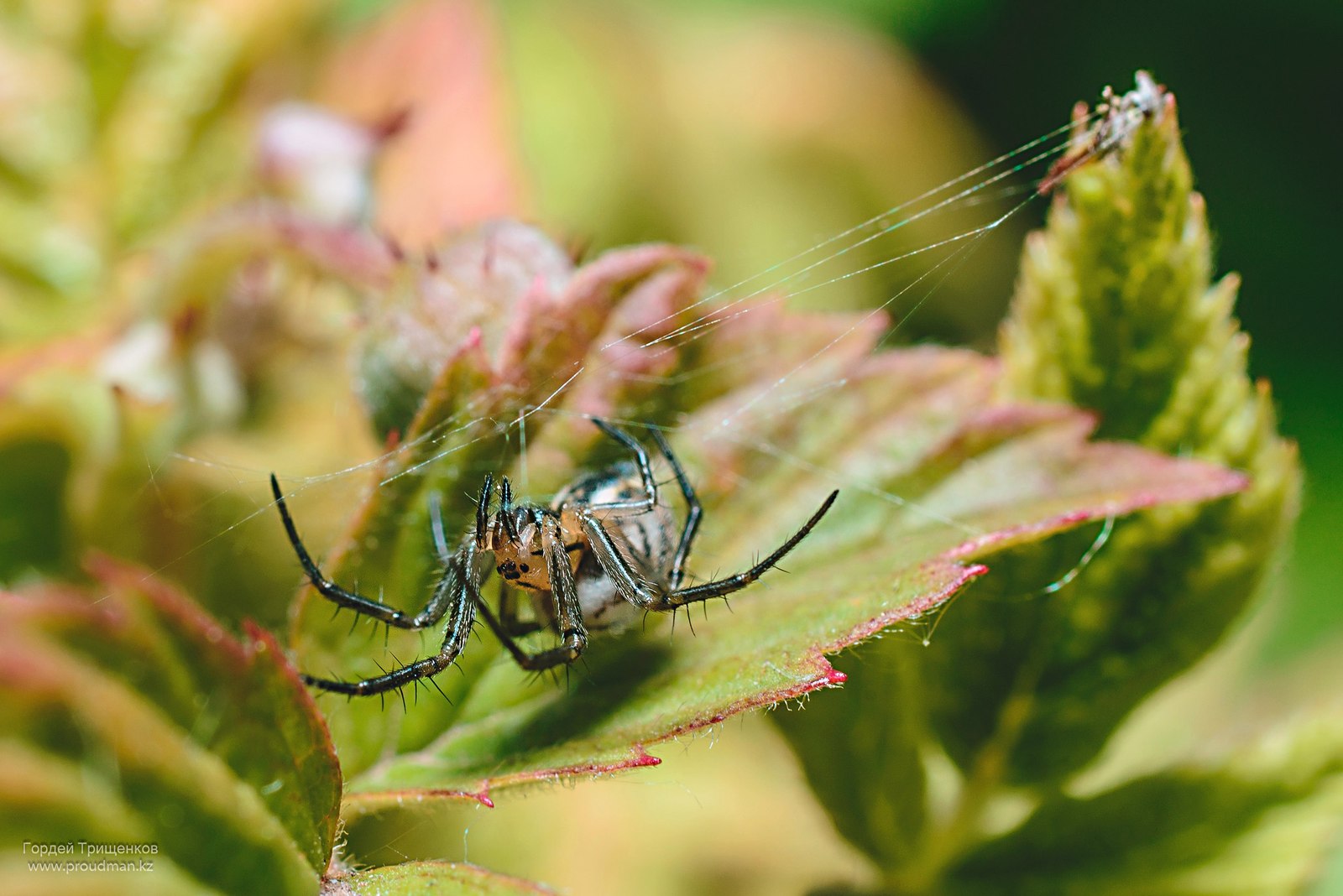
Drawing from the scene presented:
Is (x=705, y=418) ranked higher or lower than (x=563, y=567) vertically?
higher

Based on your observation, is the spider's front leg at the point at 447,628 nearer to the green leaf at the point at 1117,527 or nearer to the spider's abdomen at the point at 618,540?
the spider's abdomen at the point at 618,540

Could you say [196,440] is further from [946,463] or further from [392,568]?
[946,463]

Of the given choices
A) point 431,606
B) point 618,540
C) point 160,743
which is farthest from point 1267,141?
point 160,743

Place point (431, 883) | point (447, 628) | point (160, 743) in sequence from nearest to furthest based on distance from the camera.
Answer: point (160, 743), point (431, 883), point (447, 628)

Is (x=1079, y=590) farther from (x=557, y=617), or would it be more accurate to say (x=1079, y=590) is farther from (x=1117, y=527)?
(x=557, y=617)

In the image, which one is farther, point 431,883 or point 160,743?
point 431,883

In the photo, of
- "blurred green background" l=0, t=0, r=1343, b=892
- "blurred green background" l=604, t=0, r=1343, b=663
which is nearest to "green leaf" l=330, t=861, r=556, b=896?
"blurred green background" l=0, t=0, r=1343, b=892

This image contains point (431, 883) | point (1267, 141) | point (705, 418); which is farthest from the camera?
point (1267, 141)

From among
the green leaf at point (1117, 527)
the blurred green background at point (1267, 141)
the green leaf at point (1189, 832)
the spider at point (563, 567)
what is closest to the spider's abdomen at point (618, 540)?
the spider at point (563, 567)
